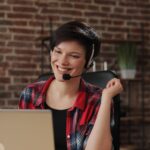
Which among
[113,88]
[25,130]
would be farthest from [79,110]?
[25,130]

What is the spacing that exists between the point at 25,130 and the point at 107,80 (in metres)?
0.83

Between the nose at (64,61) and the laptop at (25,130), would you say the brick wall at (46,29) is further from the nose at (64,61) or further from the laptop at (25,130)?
the laptop at (25,130)

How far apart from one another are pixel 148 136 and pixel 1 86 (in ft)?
5.18

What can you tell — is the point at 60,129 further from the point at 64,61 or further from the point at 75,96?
the point at 64,61

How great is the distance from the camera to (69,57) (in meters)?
1.45

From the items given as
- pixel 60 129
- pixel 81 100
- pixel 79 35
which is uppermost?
pixel 79 35

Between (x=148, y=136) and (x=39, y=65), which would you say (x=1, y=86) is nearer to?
(x=39, y=65)

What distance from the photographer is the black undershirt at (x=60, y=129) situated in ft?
4.75

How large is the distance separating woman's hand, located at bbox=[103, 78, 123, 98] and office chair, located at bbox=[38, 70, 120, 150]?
0.23ft

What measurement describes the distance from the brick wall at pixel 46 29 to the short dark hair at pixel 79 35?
1.81 m

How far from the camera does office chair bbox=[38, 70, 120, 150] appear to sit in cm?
152

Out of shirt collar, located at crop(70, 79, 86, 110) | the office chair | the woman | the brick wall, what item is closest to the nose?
the woman

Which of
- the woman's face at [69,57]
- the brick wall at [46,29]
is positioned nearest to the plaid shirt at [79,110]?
the woman's face at [69,57]

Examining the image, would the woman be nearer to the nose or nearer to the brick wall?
the nose
